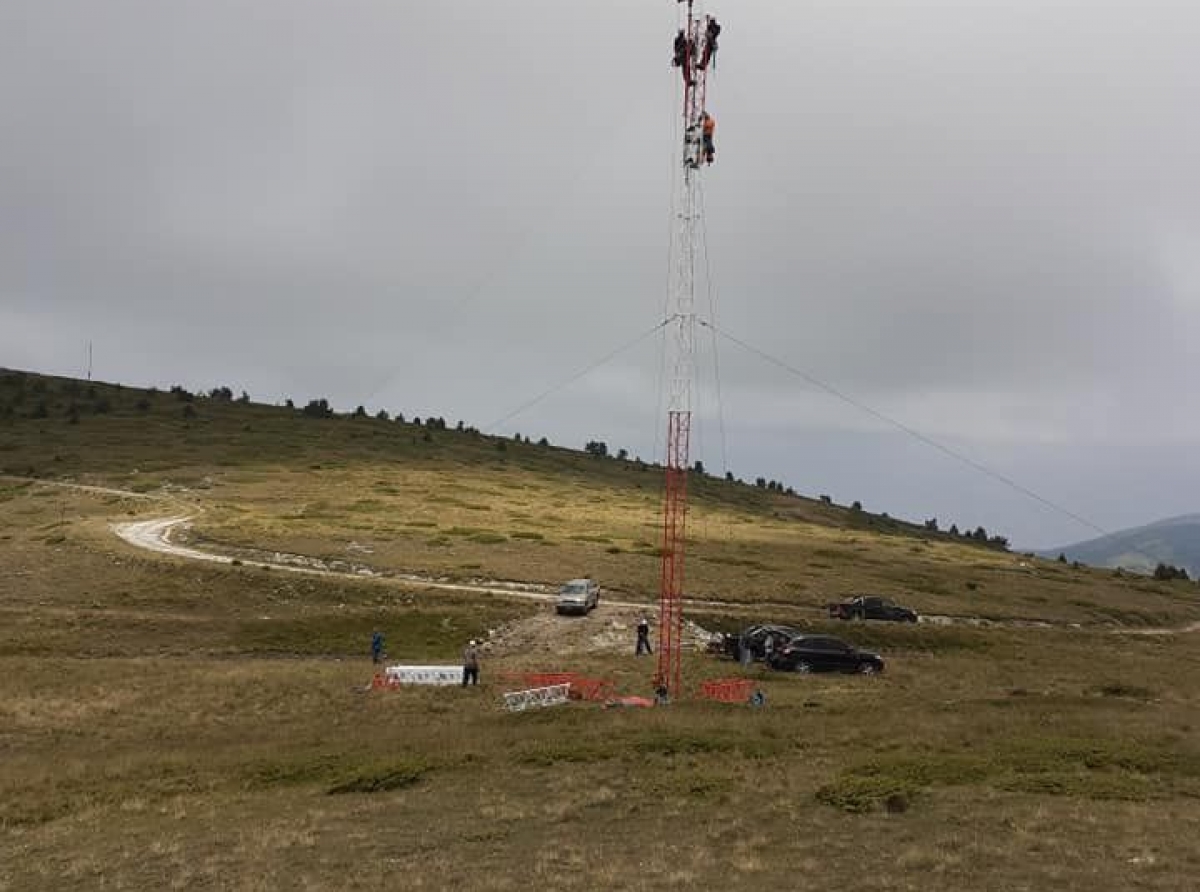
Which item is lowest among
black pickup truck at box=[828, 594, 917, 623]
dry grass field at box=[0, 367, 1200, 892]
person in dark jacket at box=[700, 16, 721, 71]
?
dry grass field at box=[0, 367, 1200, 892]

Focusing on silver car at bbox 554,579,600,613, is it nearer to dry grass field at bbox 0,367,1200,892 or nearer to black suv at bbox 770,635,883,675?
dry grass field at bbox 0,367,1200,892

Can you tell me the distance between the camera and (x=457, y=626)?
57.4 metres

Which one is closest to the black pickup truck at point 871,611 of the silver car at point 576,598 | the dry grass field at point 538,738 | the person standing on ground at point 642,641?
the dry grass field at point 538,738

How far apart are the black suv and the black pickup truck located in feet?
55.1

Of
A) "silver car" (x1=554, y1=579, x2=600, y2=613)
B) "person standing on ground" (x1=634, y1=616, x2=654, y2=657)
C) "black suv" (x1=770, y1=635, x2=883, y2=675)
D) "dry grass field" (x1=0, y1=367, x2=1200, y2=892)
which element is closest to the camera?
"dry grass field" (x1=0, y1=367, x2=1200, y2=892)

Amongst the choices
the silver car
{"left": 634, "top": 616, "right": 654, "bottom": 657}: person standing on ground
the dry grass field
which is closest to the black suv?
the dry grass field

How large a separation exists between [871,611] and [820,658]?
62.1 feet

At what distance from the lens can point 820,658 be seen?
159ft

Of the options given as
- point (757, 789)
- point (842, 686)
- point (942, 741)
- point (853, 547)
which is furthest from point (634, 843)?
point (853, 547)

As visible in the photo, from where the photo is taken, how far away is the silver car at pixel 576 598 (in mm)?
60125

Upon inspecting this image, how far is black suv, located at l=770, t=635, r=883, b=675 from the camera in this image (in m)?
48.2

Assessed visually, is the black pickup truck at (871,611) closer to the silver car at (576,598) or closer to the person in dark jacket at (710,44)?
the silver car at (576,598)

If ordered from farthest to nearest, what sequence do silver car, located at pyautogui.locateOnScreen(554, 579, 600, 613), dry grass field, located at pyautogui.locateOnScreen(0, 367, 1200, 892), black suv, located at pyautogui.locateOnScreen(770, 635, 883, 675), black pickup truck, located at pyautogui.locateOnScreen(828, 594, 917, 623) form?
black pickup truck, located at pyautogui.locateOnScreen(828, 594, 917, 623) → silver car, located at pyautogui.locateOnScreen(554, 579, 600, 613) → black suv, located at pyautogui.locateOnScreen(770, 635, 883, 675) → dry grass field, located at pyautogui.locateOnScreen(0, 367, 1200, 892)

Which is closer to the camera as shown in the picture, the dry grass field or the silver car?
the dry grass field
